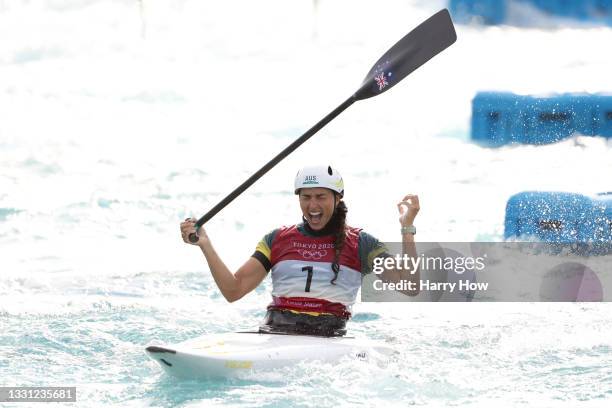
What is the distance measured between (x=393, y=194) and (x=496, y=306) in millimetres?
8599

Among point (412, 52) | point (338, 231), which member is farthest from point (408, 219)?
point (412, 52)

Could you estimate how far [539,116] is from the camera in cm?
1374

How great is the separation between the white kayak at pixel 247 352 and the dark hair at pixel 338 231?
1.40 feet

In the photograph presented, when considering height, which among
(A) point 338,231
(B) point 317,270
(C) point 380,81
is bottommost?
(B) point 317,270

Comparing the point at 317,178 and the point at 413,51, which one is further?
the point at 413,51

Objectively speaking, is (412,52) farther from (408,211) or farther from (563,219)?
(563,219)

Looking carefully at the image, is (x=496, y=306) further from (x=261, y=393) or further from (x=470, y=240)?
(x=470, y=240)

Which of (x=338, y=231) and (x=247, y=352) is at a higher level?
(x=338, y=231)

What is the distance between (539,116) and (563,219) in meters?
2.05

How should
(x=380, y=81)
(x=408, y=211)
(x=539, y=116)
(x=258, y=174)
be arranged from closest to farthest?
(x=408, y=211) → (x=258, y=174) → (x=380, y=81) → (x=539, y=116)

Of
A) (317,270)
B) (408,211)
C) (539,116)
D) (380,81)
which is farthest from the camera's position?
(539,116)

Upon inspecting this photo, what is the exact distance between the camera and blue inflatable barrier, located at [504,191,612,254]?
1200 centimetres

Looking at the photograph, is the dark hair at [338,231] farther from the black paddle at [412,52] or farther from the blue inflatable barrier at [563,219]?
the blue inflatable barrier at [563,219]

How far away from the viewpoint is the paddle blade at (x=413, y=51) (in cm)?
702
